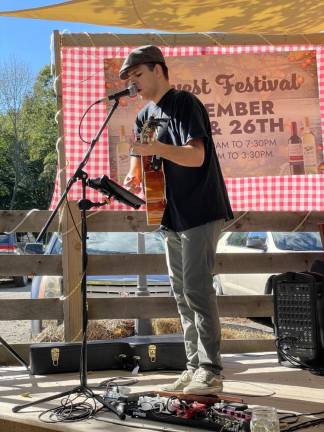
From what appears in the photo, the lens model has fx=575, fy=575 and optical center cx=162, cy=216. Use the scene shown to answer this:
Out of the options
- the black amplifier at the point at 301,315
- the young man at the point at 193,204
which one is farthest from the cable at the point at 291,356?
the young man at the point at 193,204

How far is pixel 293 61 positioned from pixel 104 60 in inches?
63.3

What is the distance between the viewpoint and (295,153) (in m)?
4.87

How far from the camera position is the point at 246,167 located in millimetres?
4867

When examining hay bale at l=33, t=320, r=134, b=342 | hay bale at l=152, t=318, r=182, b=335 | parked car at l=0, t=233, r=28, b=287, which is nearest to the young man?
hay bale at l=33, t=320, r=134, b=342

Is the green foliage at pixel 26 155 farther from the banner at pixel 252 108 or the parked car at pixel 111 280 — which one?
the banner at pixel 252 108

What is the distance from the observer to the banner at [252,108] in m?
4.86

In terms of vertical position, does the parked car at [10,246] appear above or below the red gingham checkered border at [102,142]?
A: below

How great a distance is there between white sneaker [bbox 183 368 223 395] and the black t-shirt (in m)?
0.79

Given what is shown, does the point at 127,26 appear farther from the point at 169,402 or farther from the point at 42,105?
the point at 42,105

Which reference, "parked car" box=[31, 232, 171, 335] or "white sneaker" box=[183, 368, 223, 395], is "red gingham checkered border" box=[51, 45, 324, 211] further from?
"white sneaker" box=[183, 368, 223, 395]

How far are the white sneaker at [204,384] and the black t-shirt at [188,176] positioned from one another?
794 mm

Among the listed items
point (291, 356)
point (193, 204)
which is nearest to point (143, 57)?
point (193, 204)

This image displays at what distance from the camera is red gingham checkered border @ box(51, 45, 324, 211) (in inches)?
189

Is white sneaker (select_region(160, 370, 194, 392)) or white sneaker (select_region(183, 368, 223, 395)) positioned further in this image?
white sneaker (select_region(160, 370, 194, 392))
